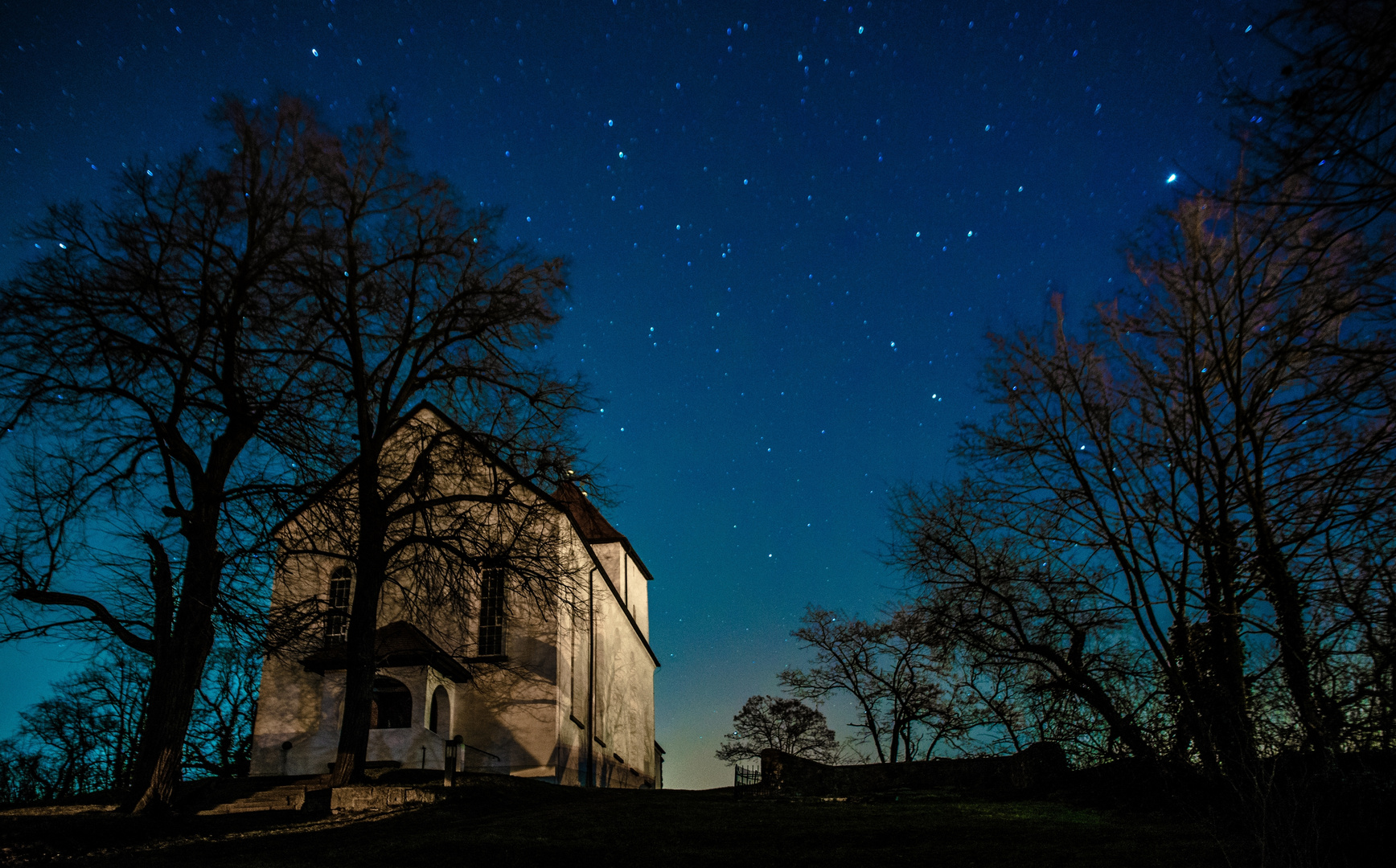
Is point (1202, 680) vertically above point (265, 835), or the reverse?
point (1202, 680)

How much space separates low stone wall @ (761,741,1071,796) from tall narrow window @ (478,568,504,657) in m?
12.3

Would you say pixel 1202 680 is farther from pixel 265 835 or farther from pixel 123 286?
pixel 123 286

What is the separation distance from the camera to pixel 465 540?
57.8 ft

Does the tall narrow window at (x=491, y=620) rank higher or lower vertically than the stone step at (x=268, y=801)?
higher

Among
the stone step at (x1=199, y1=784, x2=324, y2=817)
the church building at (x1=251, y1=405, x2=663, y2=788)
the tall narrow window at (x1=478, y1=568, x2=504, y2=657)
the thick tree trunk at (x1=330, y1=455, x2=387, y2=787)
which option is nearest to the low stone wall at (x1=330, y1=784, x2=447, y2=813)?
the thick tree trunk at (x1=330, y1=455, x2=387, y2=787)

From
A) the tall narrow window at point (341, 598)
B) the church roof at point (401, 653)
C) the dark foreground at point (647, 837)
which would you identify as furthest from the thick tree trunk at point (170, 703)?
the tall narrow window at point (341, 598)

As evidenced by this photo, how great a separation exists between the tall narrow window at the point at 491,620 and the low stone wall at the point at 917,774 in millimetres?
12344

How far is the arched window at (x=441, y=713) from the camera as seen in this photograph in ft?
81.1

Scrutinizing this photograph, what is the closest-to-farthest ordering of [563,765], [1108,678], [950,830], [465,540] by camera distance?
[950,830] → [1108,678] → [465,540] → [563,765]

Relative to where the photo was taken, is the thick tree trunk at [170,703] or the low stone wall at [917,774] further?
the low stone wall at [917,774]

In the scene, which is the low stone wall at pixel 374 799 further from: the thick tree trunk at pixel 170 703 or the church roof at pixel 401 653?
the church roof at pixel 401 653

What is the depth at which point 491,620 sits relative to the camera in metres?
26.9

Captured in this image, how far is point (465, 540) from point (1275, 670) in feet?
47.1

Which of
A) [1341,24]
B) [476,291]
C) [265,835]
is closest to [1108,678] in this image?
[1341,24]
